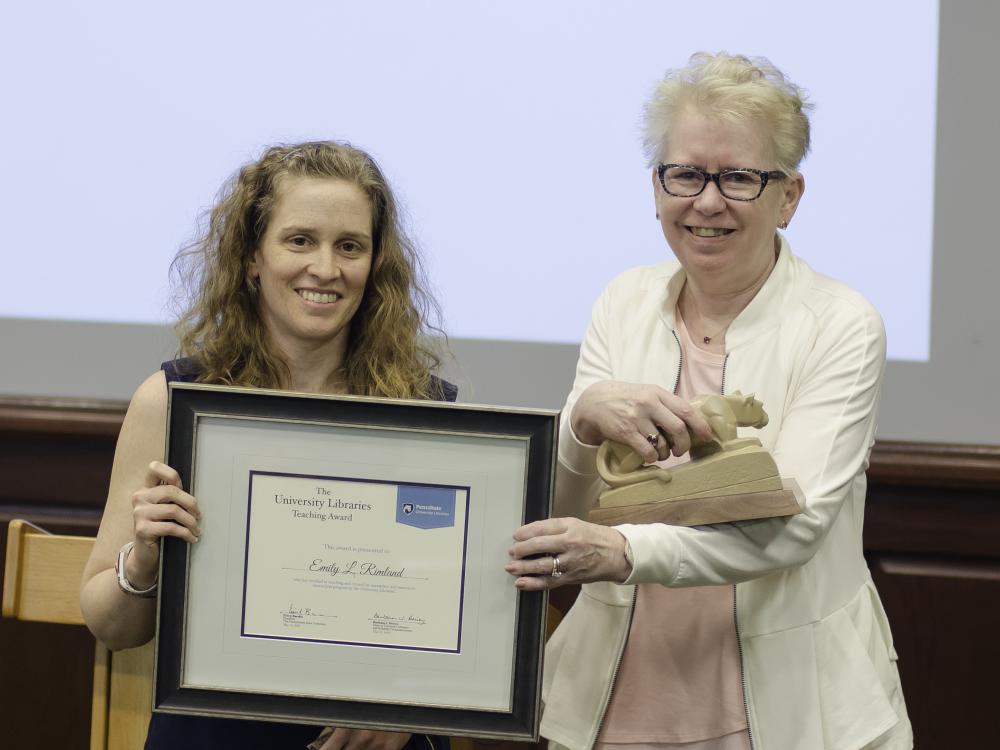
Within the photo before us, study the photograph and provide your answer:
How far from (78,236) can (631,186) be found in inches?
49.7

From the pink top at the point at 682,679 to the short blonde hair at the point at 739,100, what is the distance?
0.32m

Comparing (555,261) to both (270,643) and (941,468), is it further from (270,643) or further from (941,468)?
(270,643)

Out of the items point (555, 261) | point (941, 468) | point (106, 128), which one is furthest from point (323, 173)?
point (941, 468)

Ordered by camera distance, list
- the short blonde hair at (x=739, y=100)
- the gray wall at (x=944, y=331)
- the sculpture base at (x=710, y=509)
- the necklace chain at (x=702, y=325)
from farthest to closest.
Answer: the gray wall at (x=944, y=331), the necklace chain at (x=702, y=325), the short blonde hair at (x=739, y=100), the sculpture base at (x=710, y=509)

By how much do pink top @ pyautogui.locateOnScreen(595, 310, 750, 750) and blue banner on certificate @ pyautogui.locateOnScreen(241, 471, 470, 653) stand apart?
27 centimetres

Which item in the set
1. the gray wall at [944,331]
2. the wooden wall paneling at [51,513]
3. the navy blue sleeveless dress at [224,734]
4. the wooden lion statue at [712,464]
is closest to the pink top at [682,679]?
the wooden lion statue at [712,464]

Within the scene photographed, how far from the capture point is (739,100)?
1430 millimetres

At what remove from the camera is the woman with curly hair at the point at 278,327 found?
59.1 inches

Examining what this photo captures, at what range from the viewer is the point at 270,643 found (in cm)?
139

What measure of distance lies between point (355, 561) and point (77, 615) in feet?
2.23

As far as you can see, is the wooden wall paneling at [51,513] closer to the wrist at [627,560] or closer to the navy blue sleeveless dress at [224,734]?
the navy blue sleeveless dress at [224,734]
